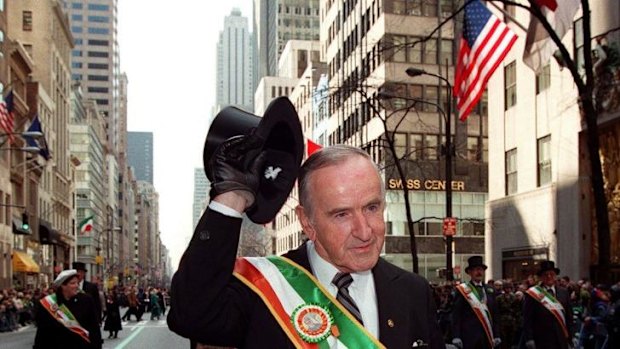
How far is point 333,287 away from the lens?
2.99 meters

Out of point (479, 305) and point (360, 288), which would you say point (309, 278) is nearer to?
point (360, 288)

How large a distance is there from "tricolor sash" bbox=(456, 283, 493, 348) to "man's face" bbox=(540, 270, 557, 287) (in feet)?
3.34

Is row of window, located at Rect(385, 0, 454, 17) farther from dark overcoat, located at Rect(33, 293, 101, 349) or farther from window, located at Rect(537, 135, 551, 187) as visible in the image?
dark overcoat, located at Rect(33, 293, 101, 349)

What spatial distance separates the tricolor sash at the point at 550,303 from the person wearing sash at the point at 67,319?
6.12 meters

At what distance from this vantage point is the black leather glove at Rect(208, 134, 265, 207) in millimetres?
2673

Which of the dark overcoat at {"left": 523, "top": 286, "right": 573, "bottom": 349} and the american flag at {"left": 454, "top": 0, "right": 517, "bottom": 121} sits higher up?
the american flag at {"left": 454, "top": 0, "right": 517, "bottom": 121}

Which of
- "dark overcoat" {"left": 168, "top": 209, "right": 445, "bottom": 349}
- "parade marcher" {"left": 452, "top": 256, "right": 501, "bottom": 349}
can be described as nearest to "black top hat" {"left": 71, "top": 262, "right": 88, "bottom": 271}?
"parade marcher" {"left": 452, "top": 256, "right": 501, "bottom": 349}

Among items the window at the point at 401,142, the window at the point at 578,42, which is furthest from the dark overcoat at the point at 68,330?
the window at the point at 401,142

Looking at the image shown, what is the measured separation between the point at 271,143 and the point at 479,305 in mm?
10797

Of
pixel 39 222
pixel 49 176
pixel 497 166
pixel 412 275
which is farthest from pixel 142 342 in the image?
pixel 49 176

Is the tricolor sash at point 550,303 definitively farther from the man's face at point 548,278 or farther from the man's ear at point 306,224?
the man's ear at point 306,224

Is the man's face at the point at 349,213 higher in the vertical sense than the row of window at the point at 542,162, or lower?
lower

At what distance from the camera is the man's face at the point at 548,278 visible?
40.9 feet

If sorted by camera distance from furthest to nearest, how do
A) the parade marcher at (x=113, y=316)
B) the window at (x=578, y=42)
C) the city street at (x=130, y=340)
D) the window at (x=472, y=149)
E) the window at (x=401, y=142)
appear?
the window at (x=472, y=149), the window at (x=401, y=142), the parade marcher at (x=113, y=316), the window at (x=578, y=42), the city street at (x=130, y=340)
